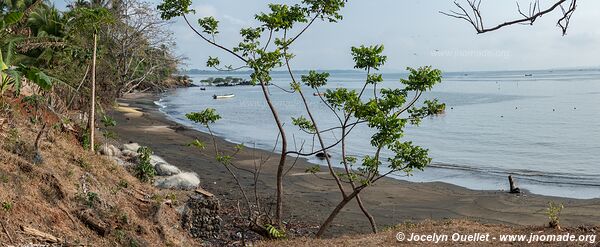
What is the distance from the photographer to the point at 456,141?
117ft

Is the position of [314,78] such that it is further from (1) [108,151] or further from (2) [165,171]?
(1) [108,151]

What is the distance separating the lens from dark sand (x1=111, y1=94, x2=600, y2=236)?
15703 millimetres

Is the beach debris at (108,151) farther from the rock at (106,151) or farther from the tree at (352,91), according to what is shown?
the tree at (352,91)

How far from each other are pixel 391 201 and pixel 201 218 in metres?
7.54

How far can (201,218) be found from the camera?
1302 cm

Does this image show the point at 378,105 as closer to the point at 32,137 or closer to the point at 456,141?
the point at 32,137

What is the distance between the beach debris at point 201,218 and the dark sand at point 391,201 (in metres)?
2.35

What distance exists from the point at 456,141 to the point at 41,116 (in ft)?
88.7

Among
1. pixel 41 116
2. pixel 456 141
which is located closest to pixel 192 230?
pixel 41 116

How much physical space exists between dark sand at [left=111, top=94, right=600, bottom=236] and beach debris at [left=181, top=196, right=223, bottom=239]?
235 centimetres

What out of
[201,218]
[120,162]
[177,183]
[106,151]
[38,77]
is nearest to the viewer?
[38,77]

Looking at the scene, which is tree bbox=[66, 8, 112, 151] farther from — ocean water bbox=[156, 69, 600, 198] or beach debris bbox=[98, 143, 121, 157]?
ocean water bbox=[156, 69, 600, 198]

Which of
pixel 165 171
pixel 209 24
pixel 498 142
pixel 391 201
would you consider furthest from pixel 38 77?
pixel 498 142

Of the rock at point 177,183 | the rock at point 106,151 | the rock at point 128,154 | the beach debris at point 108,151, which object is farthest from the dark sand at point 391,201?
the rock at point 106,151
